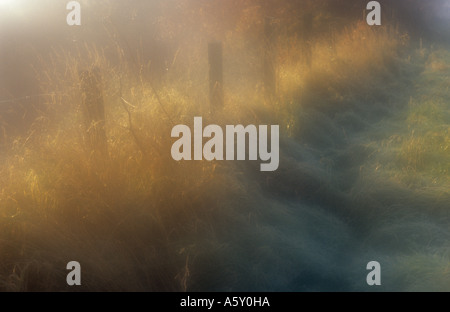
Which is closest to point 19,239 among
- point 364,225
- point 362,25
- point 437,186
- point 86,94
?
point 86,94

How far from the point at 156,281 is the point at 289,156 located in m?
2.47

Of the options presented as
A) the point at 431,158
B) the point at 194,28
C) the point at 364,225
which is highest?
the point at 194,28

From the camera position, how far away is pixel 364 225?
4461 millimetres

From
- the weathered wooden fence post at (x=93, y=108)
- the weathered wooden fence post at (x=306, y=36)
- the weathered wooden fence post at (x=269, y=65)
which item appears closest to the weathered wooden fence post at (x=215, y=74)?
the weathered wooden fence post at (x=269, y=65)

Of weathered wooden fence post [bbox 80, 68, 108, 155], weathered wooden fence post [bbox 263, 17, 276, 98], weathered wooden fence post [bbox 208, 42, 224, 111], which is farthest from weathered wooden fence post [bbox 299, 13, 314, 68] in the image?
weathered wooden fence post [bbox 80, 68, 108, 155]

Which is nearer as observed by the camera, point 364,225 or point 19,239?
point 19,239

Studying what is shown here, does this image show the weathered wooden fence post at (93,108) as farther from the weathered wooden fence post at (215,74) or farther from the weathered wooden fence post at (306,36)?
the weathered wooden fence post at (306,36)

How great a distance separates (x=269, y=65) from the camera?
7.11 meters

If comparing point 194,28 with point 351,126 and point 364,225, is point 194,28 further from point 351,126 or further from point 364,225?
point 364,225

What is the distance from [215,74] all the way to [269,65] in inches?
55.4

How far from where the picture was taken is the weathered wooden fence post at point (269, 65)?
704 centimetres

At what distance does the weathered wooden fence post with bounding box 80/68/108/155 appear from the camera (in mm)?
4238

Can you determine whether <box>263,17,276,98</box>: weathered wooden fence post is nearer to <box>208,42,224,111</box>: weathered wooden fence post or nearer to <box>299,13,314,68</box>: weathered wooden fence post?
<box>208,42,224,111</box>: weathered wooden fence post

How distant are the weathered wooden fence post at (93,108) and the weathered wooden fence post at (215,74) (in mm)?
1707
